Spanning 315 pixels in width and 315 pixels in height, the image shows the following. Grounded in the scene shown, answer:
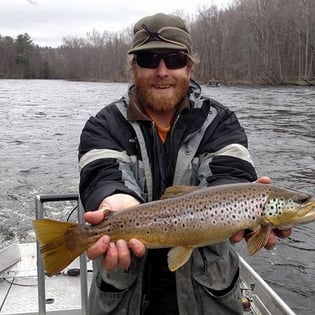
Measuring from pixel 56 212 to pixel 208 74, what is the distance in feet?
192

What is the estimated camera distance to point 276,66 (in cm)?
5988

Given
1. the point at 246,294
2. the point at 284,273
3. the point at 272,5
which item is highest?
the point at 272,5

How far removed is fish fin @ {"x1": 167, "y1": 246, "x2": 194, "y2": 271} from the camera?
7.77ft

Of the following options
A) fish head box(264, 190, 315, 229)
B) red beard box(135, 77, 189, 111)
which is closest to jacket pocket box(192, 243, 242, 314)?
fish head box(264, 190, 315, 229)

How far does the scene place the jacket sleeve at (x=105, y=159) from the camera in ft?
8.34

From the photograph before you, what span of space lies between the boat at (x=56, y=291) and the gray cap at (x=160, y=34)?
46.4 inches

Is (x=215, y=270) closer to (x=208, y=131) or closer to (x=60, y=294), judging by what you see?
(x=208, y=131)

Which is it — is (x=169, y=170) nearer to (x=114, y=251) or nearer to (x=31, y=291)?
(x=114, y=251)

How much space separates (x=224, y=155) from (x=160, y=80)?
53cm

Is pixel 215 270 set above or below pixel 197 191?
below

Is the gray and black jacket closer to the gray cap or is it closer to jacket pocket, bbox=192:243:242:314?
jacket pocket, bbox=192:243:242:314

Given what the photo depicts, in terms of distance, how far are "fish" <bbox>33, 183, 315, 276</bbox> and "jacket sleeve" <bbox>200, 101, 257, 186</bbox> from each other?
15 cm

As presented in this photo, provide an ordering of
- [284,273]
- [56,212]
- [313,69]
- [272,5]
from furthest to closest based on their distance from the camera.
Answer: [272,5] < [313,69] < [56,212] < [284,273]

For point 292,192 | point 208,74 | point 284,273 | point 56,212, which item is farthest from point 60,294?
point 208,74
